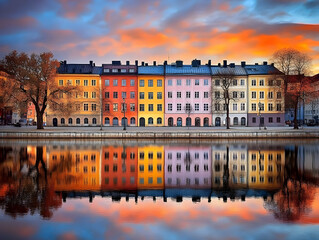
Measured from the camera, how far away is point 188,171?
68.1ft

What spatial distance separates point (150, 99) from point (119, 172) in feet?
184

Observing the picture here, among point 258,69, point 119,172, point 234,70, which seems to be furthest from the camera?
point 258,69

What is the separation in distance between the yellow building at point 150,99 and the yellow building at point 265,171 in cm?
4838

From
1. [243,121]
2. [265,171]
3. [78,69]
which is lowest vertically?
[265,171]

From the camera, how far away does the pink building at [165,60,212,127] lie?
246ft

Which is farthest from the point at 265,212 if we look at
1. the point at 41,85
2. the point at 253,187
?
the point at 41,85

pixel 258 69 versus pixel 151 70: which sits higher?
pixel 258 69

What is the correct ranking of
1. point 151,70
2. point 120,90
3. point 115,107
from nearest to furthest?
point 115,107
point 120,90
point 151,70

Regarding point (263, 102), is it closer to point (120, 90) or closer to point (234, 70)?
point (234, 70)

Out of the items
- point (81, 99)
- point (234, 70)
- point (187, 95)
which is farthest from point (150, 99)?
point (234, 70)

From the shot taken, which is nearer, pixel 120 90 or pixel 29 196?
pixel 29 196

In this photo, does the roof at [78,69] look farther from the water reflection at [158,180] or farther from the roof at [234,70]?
the water reflection at [158,180]

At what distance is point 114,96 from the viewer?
250 ft

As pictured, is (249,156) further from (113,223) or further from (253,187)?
(113,223)
